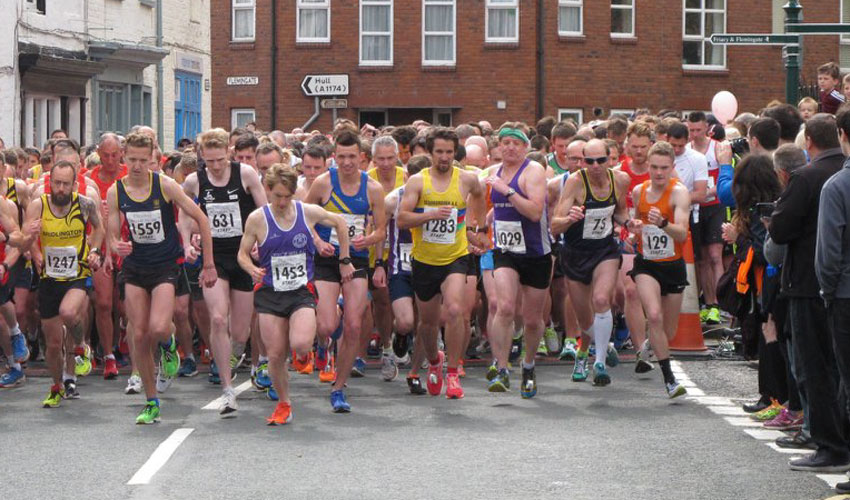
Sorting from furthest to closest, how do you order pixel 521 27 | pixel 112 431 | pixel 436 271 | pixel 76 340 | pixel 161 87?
pixel 521 27 → pixel 161 87 → pixel 76 340 → pixel 436 271 → pixel 112 431

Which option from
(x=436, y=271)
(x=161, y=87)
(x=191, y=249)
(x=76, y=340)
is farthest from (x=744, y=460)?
(x=161, y=87)

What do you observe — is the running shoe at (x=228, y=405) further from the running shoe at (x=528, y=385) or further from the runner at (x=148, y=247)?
the running shoe at (x=528, y=385)

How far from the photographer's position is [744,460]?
1022 centimetres

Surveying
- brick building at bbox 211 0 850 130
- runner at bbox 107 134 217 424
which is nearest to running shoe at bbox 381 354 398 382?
runner at bbox 107 134 217 424

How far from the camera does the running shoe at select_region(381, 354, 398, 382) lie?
48.8ft

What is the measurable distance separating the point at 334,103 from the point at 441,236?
29.4 m

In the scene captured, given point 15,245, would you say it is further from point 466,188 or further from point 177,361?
point 466,188

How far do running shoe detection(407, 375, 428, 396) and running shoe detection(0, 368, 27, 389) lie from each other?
3564 millimetres

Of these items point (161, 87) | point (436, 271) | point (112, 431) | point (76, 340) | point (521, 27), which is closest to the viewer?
point (112, 431)

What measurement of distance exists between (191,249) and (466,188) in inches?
87.5

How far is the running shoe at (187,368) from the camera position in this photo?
1534cm

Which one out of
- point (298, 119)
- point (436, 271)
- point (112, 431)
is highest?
point (298, 119)

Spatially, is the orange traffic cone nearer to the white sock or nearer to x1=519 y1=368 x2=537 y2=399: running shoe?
the white sock

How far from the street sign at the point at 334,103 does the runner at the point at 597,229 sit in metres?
28.6
